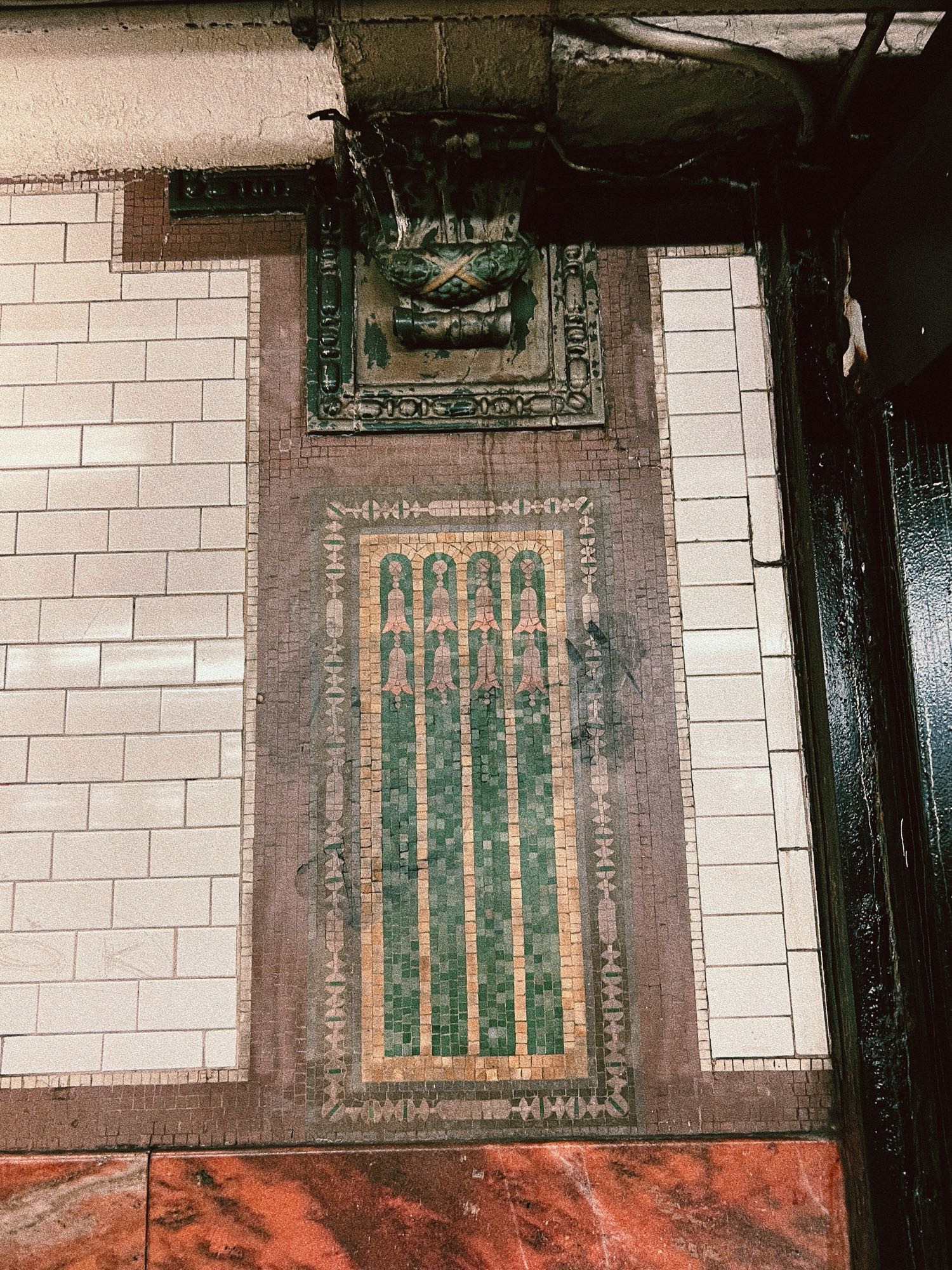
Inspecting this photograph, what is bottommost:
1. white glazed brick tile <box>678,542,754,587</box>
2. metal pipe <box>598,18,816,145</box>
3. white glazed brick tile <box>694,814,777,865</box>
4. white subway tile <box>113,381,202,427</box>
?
white glazed brick tile <box>694,814,777,865</box>

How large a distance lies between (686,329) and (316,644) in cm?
140

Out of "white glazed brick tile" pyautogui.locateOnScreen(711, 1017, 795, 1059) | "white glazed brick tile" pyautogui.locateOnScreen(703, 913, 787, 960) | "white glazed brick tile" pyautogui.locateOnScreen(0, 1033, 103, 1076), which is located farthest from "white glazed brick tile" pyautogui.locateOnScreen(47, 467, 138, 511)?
"white glazed brick tile" pyautogui.locateOnScreen(711, 1017, 795, 1059)

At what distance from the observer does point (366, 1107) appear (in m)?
2.20

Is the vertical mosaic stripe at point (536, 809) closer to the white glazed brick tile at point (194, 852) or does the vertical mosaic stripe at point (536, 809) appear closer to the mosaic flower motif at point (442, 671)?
the mosaic flower motif at point (442, 671)

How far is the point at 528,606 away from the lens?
240cm

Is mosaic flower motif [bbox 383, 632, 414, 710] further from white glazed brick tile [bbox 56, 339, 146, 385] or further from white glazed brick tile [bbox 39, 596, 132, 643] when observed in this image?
white glazed brick tile [bbox 56, 339, 146, 385]

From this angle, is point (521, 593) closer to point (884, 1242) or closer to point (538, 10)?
point (538, 10)

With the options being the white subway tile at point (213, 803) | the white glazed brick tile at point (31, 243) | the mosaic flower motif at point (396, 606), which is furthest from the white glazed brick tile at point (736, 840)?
the white glazed brick tile at point (31, 243)

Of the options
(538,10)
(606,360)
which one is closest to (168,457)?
(606,360)

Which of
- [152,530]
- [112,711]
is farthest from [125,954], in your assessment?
[152,530]

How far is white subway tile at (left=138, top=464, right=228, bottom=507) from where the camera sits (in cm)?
240

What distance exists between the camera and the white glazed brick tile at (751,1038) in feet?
7.30

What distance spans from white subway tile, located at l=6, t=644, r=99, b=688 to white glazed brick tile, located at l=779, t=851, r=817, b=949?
6.33ft

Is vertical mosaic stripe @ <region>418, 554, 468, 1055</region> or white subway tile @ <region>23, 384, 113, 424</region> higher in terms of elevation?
white subway tile @ <region>23, 384, 113, 424</region>
